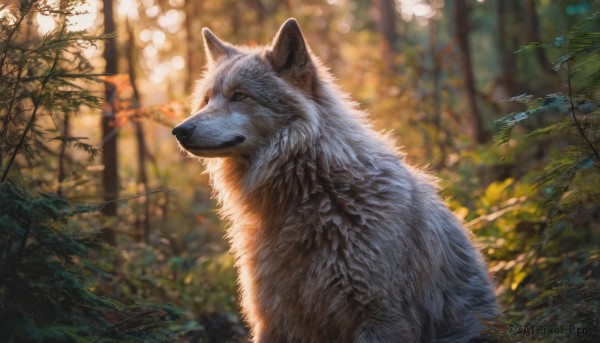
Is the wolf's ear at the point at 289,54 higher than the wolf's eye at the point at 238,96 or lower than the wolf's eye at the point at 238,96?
higher

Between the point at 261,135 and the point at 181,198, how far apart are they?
642cm

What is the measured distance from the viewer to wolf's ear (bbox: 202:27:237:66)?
5477 millimetres

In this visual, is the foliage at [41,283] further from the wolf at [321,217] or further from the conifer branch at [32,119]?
the wolf at [321,217]

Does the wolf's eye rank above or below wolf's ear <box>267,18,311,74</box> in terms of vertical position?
below

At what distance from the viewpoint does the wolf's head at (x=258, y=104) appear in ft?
15.1

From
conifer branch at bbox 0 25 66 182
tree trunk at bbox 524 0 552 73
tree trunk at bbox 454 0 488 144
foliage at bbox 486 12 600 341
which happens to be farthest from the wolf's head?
tree trunk at bbox 524 0 552 73

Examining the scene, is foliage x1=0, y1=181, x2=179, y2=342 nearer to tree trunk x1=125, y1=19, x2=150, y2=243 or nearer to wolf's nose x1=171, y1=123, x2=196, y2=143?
wolf's nose x1=171, y1=123, x2=196, y2=143

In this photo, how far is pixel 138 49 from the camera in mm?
11047

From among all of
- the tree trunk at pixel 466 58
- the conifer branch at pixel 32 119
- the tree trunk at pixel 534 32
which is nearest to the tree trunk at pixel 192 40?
the tree trunk at pixel 466 58

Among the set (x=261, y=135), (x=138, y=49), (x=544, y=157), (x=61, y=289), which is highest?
(x=138, y=49)

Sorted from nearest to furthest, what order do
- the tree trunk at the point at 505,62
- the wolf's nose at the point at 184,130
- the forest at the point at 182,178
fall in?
the forest at the point at 182,178
the wolf's nose at the point at 184,130
the tree trunk at the point at 505,62

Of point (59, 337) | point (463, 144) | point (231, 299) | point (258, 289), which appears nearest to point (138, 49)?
point (231, 299)

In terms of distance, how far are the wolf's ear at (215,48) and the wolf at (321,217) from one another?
1.03 feet

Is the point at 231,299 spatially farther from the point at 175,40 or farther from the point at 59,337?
the point at 175,40
